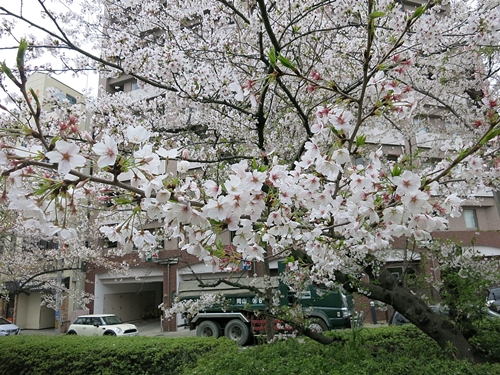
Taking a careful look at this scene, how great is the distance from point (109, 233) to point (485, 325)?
501 cm

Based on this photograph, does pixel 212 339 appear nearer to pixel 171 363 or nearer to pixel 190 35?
pixel 171 363

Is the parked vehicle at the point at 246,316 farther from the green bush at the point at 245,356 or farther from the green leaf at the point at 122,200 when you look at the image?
the green leaf at the point at 122,200

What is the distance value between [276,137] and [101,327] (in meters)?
11.3

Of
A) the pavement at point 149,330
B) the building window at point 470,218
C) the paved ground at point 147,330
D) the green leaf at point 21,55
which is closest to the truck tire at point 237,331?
the pavement at point 149,330

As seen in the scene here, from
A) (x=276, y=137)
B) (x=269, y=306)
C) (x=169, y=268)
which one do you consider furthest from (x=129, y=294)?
(x=269, y=306)

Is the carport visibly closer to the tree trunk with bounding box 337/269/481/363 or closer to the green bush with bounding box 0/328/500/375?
the green bush with bounding box 0/328/500/375

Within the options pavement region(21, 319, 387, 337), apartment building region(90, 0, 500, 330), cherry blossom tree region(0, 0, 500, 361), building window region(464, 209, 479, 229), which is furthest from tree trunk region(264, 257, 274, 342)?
building window region(464, 209, 479, 229)

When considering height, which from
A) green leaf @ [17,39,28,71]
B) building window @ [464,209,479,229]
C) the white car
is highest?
building window @ [464,209,479,229]

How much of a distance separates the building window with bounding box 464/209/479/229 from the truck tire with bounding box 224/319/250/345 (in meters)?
13.0

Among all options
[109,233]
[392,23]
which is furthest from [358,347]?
[392,23]

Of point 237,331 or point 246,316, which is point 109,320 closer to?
point 237,331

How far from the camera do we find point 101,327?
13.1 metres

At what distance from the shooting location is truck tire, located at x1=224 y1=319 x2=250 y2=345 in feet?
32.4

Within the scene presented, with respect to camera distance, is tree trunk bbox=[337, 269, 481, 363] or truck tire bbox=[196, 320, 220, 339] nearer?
tree trunk bbox=[337, 269, 481, 363]
